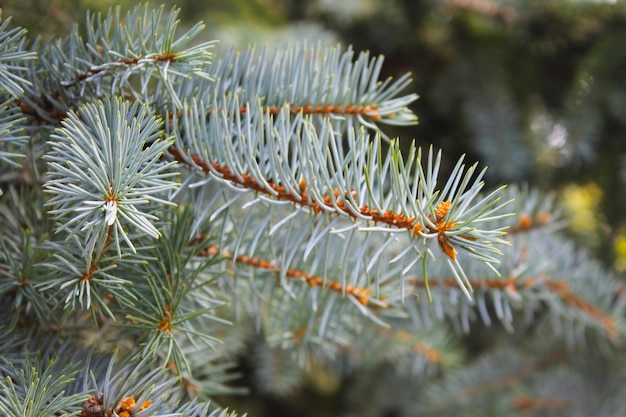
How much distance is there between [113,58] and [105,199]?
0.09 m

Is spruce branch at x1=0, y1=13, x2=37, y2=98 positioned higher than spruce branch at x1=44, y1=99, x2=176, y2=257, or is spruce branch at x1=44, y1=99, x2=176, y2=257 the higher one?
spruce branch at x1=0, y1=13, x2=37, y2=98

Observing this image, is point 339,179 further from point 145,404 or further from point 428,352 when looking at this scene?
point 428,352

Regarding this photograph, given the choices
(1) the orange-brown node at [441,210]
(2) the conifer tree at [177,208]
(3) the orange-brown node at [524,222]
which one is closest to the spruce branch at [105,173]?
(2) the conifer tree at [177,208]

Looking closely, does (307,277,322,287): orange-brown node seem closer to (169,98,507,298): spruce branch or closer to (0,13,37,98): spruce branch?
(169,98,507,298): spruce branch

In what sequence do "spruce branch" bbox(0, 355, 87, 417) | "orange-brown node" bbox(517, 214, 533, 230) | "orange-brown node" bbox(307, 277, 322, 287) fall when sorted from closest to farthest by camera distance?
"spruce branch" bbox(0, 355, 87, 417) < "orange-brown node" bbox(307, 277, 322, 287) < "orange-brown node" bbox(517, 214, 533, 230)

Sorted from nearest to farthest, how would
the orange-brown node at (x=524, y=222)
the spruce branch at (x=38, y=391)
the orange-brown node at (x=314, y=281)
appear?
the spruce branch at (x=38, y=391) < the orange-brown node at (x=314, y=281) < the orange-brown node at (x=524, y=222)

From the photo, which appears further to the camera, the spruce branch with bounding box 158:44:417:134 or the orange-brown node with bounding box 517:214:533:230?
the orange-brown node with bounding box 517:214:533:230

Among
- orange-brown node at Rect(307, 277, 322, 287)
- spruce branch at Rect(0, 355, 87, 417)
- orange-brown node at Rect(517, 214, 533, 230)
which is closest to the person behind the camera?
spruce branch at Rect(0, 355, 87, 417)

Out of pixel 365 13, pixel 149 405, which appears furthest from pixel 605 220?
pixel 149 405

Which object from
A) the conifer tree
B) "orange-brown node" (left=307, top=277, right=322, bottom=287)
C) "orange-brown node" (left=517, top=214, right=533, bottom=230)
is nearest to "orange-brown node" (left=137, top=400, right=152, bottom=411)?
the conifer tree

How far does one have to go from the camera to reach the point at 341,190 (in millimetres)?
252

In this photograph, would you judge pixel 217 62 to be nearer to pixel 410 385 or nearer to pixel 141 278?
pixel 141 278

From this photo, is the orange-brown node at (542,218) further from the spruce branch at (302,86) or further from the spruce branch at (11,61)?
the spruce branch at (11,61)

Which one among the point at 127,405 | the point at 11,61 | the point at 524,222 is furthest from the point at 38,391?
the point at 524,222
